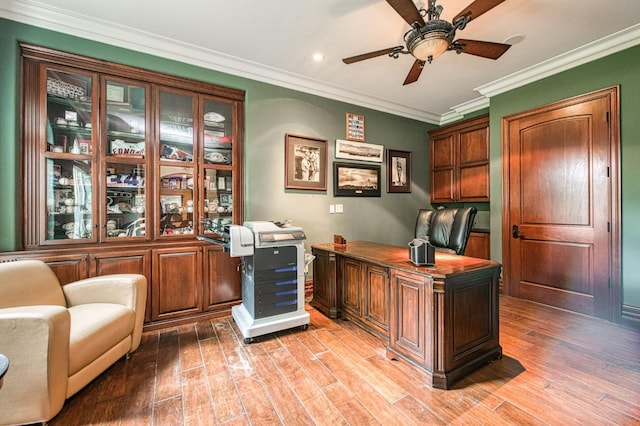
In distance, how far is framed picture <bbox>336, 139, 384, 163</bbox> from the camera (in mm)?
3758

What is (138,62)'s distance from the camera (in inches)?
102

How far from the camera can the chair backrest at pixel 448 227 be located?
2463mm

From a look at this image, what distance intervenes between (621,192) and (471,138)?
1.89 metres

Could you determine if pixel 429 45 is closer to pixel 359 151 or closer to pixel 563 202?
pixel 359 151

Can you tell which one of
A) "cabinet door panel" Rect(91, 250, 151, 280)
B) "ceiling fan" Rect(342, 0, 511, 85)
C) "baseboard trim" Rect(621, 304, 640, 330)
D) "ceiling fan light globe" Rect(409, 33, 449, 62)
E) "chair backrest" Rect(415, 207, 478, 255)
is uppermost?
"ceiling fan" Rect(342, 0, 511, 85)

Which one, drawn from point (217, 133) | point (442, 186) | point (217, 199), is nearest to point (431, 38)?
point (217, 133)

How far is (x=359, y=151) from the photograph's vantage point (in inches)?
154

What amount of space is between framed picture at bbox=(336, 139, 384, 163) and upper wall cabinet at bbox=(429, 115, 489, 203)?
119 cm

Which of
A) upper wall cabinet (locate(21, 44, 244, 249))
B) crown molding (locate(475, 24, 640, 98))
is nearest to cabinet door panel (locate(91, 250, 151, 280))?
upper wall cabinet (locate(21, 44, 244, 249))

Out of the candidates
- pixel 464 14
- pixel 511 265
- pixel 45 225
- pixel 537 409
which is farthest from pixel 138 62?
pixel 511 265

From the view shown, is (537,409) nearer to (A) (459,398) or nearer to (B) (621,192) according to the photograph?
(A) (459,398)

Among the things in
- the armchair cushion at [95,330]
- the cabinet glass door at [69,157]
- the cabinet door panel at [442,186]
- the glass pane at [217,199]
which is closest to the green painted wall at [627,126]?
the cabinet door panel at [442,186]

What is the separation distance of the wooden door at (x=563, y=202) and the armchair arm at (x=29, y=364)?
4.46 meters

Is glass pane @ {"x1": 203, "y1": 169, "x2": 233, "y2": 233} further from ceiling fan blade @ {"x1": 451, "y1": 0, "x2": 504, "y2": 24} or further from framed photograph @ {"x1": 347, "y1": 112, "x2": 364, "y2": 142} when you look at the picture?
ceiling fan blade @ {"x1": 451, "y1": 0, "x2": 504, "y2": 24}
